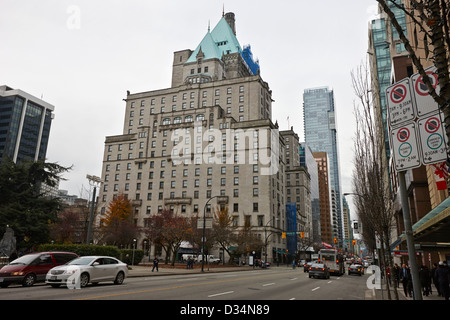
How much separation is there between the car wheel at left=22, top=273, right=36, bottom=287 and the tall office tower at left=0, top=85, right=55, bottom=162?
13319 cm

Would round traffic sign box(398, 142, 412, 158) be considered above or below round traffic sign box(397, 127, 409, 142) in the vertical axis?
below

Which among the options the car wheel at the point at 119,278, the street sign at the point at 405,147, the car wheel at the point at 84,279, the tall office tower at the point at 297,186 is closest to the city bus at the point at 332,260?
the car wheel at the point at 119,278

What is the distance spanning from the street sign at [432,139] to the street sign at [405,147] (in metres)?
0.09

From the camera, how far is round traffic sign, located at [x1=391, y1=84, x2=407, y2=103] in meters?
4.66

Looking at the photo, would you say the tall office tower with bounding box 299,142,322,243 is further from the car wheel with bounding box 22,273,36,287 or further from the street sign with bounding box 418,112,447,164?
the street sign with bounding box 418,112,447,164

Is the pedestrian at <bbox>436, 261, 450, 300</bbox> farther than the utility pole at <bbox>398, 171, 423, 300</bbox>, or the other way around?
the pedestrian at <bbox>436, 261, 450, 300</bbox>

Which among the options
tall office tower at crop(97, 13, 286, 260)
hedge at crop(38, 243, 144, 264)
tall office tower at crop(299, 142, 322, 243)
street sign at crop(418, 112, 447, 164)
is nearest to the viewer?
street sign at crop(418, 112, 447, 164)

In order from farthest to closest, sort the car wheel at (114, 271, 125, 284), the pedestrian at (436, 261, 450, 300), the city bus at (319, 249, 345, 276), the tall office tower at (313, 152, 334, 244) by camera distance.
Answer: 1. the tall office tower at (313, 152, 334, 244)
2. the city bus at (319, 249, 345, 276)
3. the car wheel at (114, 271, 125, 284)
4. the pedestrian at (436, 261, 450, 300)

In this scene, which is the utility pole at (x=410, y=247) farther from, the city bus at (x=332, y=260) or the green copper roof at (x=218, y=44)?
the green copper roof at (x=218, y=44)

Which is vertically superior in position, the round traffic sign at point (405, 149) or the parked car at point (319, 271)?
the round traffic sign at point (405, 149)

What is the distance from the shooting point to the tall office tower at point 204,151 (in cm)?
7775

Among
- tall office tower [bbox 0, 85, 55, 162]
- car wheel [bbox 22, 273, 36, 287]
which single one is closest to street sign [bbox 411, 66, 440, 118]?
car wheel [bbox 22, 273, 36, 287]

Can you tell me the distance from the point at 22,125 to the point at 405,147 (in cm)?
16463
